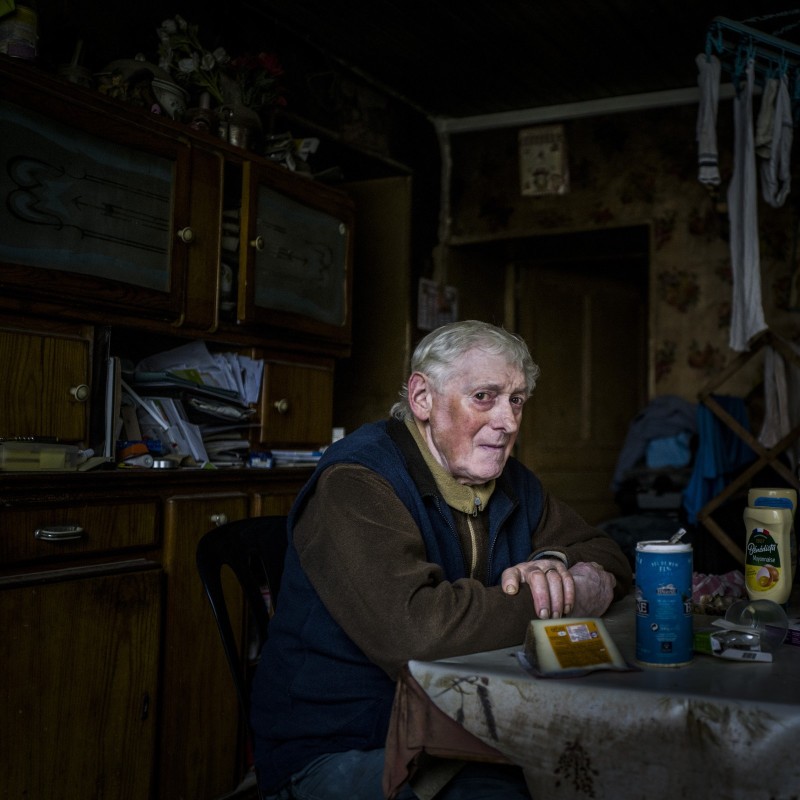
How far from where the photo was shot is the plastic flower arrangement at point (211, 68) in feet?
9.30

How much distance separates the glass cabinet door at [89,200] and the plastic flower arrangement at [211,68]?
380 millimetres

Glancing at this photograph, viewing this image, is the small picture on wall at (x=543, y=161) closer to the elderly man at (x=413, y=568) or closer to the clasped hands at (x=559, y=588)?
the elderly man at (x=413, y=568)

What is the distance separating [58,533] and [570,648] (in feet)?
4.65

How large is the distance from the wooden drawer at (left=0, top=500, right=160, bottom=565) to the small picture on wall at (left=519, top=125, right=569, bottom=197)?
2.98 metres

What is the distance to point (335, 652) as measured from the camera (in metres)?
1.42

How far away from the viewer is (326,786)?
53.1 inches

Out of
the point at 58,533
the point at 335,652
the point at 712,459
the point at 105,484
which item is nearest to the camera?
the point at 335,652

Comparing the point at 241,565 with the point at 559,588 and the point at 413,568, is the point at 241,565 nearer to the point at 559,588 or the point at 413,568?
the point at 413,568

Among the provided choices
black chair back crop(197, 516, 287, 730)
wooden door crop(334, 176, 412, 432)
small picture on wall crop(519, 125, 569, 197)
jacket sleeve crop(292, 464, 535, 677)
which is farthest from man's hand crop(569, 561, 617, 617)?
small picture on wall crop(519, 125, 569, 197)

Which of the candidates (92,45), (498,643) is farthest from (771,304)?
(498,643)

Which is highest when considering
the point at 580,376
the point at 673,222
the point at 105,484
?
the point at 673,222

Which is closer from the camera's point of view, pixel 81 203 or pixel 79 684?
pixel 79 684

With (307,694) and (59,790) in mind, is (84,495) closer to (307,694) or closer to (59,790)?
(59,790)

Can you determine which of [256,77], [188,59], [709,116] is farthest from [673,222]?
A: [188,59]
